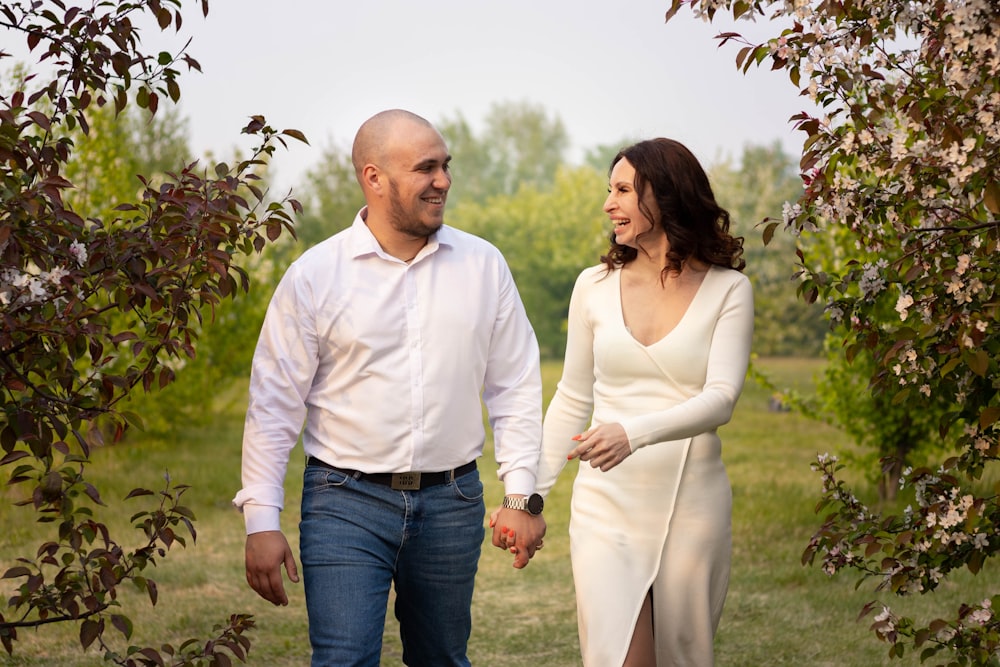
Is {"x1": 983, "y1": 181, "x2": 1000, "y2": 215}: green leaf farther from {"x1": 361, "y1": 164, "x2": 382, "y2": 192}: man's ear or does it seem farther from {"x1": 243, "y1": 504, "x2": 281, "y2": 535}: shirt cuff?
{"x1": 243, "y1": 504, "x2": 281, "y2": 535}: shirt cuff

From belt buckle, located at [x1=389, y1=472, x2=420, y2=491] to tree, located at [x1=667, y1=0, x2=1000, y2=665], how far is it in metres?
1.52

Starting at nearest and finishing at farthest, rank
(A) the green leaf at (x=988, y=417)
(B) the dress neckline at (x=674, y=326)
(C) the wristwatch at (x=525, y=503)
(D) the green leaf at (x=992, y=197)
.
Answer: (D) the green leaf at (x=992, y=197)
(A) the green leaf at (x=988, y=417)
(C) the wristwatch at (x=525, y=503)
(B) the dress neckline at (x=674, y=326)

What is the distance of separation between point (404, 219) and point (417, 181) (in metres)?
0.15

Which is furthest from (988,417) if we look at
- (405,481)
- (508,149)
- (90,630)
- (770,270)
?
(508,149)

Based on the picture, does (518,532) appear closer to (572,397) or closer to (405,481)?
(405,481)

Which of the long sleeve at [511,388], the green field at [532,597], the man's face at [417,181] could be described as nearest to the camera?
the man's face at [417,181]

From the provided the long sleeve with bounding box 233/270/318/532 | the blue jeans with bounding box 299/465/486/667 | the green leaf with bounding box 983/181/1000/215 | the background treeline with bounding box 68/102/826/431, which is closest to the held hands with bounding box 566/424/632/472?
the blue jeans with bounding box 299/465/486/667

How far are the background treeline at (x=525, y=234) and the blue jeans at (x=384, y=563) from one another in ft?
34.2

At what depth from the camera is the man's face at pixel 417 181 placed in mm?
4395

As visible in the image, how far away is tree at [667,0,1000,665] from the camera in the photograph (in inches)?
155

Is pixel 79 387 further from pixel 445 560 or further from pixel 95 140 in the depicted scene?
pixel 95 140

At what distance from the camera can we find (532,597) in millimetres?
10000

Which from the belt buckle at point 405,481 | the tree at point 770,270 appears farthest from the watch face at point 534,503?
the tree at point 770,270

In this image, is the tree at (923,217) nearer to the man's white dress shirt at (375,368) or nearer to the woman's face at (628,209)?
the woman's face at (628,209)
